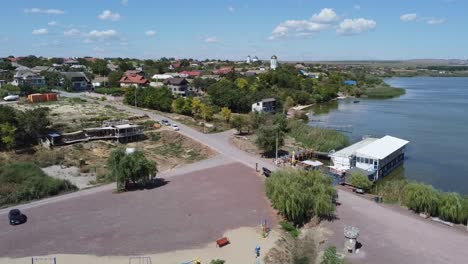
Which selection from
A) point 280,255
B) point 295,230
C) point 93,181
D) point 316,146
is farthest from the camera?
point 316,146

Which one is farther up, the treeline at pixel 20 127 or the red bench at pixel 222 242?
the treeline at pixel 20 127

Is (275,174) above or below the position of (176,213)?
above

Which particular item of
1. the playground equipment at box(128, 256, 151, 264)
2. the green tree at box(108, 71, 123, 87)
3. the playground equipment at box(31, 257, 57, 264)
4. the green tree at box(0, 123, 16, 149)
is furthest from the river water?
the green tree at box(108, 71, 123, 87)

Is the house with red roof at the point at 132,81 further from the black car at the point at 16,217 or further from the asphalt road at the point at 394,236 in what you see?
the asphalt road at the point at 394,236

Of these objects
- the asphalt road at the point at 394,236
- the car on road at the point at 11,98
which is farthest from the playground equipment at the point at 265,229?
the car on road at the point at 11,98

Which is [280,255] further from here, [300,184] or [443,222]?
[443,222]

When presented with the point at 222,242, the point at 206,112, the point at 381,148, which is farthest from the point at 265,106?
the point at 222,242

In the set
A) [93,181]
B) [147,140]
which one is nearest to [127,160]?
[93,181]
